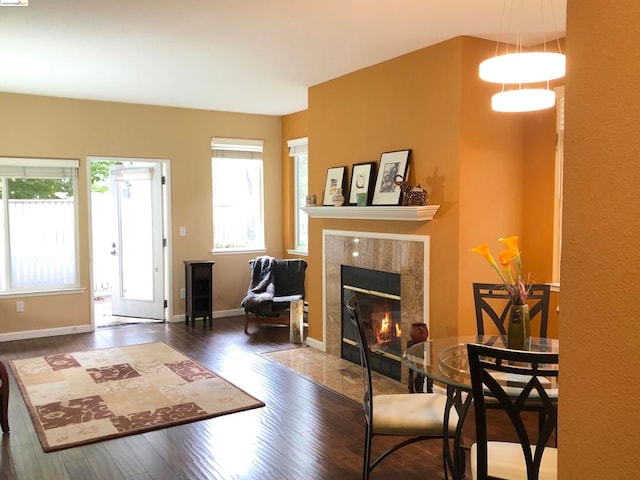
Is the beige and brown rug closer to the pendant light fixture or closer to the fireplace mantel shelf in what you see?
the fireplace mantel shelf

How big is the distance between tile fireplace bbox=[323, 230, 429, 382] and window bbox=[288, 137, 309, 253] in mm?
2092

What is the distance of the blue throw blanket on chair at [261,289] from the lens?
645cm

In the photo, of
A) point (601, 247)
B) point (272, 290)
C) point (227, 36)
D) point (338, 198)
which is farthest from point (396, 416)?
point (272, 290)

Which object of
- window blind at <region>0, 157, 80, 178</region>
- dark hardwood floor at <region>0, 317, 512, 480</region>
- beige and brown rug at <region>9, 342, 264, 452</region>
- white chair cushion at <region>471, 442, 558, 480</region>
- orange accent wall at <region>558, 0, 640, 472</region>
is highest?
window blind at <region>0, 157, 80, 178</region>

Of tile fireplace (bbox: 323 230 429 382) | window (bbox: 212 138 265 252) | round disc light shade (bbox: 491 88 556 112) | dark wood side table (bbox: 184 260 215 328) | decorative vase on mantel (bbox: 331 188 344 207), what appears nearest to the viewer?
round disc light shade (bbox: 491 88 556 112)

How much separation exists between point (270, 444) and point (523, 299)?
70.6 inches

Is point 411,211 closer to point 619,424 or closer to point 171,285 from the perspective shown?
point 619,424

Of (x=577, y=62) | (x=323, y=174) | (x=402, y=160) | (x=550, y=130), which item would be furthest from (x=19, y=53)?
(x=577, y=62)

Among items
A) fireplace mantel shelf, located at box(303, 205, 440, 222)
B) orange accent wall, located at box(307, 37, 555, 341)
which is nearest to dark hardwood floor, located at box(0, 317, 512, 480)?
orange accent wall, located at box(307, 37, 555, 341)

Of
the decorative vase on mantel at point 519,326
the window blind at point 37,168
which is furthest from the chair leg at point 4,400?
the window blind at point 37,168

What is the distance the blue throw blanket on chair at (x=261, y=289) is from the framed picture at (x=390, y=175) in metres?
2.25

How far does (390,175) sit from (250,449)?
2425 millimetres

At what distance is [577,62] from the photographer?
842 mm

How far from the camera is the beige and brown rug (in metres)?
3.71
